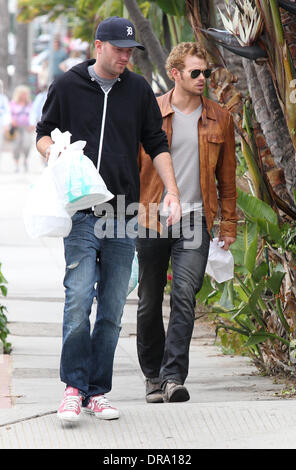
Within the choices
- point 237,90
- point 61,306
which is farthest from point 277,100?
point 61,306

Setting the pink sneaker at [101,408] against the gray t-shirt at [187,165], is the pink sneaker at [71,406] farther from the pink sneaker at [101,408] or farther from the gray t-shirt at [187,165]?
the gray t-shirt at [187,165]

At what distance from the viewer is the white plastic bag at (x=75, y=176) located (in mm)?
4641

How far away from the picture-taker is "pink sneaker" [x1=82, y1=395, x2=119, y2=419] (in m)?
4.87

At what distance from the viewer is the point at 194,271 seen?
5.62 meters

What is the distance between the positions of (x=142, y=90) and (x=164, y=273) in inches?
45.7

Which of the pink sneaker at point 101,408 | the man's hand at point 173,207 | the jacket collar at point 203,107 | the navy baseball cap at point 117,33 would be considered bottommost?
the pink sneaker at point 101,408

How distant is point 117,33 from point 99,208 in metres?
0.82

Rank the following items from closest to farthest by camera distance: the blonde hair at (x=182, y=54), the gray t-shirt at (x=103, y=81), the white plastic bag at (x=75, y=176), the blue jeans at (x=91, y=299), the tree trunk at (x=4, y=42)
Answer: the white plastic bag at (x=75, y=176)
the blue jeans at (x=91, y=299)
the gray t-shirt at (x=103, y=81)
the blonde hair at (x=182, y=54)
the tree trunk at (x=4, y=42)

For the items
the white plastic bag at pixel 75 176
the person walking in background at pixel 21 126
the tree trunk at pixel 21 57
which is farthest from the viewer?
the tree trunk at pixel 21 57

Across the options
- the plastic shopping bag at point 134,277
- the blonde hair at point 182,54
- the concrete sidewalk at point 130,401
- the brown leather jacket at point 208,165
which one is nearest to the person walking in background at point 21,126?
the concrete sidewalk at point 130,401

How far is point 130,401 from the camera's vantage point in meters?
5.91

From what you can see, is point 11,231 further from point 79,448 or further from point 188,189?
point 79,448

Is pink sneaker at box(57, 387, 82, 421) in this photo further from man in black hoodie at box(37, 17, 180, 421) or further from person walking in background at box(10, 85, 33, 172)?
person walking in background at box(10, 85, 33, 172)

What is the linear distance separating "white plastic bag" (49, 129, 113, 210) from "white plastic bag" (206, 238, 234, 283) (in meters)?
1.25
